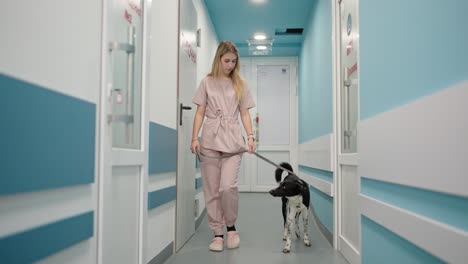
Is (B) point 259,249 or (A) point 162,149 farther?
(B) point 259,249

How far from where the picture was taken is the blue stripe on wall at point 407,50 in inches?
46.2

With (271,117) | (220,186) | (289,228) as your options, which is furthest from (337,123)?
(271,117)

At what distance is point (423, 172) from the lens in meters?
1.38

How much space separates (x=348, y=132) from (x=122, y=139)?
1.86 metres

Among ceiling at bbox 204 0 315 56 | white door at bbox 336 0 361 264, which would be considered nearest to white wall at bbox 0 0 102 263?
white door at bbox 336 0 361 264

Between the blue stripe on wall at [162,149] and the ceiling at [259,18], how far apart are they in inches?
108

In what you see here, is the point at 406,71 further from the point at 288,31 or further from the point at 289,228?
the point at 288,31

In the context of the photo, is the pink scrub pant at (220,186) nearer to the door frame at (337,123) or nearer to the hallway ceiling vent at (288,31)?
the door frame at (337,123)

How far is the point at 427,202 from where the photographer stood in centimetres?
139

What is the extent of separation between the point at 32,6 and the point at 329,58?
3.01 metres

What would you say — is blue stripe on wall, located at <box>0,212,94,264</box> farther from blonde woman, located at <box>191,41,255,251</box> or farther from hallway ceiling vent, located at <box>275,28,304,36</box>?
hallway ceiling vent, located at <box>275,28,304,36</box>

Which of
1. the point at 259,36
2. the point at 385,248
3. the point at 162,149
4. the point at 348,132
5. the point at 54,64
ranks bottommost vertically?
the point at 385,248

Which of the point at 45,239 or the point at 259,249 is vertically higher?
the point at 45,239

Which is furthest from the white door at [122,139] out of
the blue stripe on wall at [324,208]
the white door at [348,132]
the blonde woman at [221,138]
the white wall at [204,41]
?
the white wall at [204,41]
